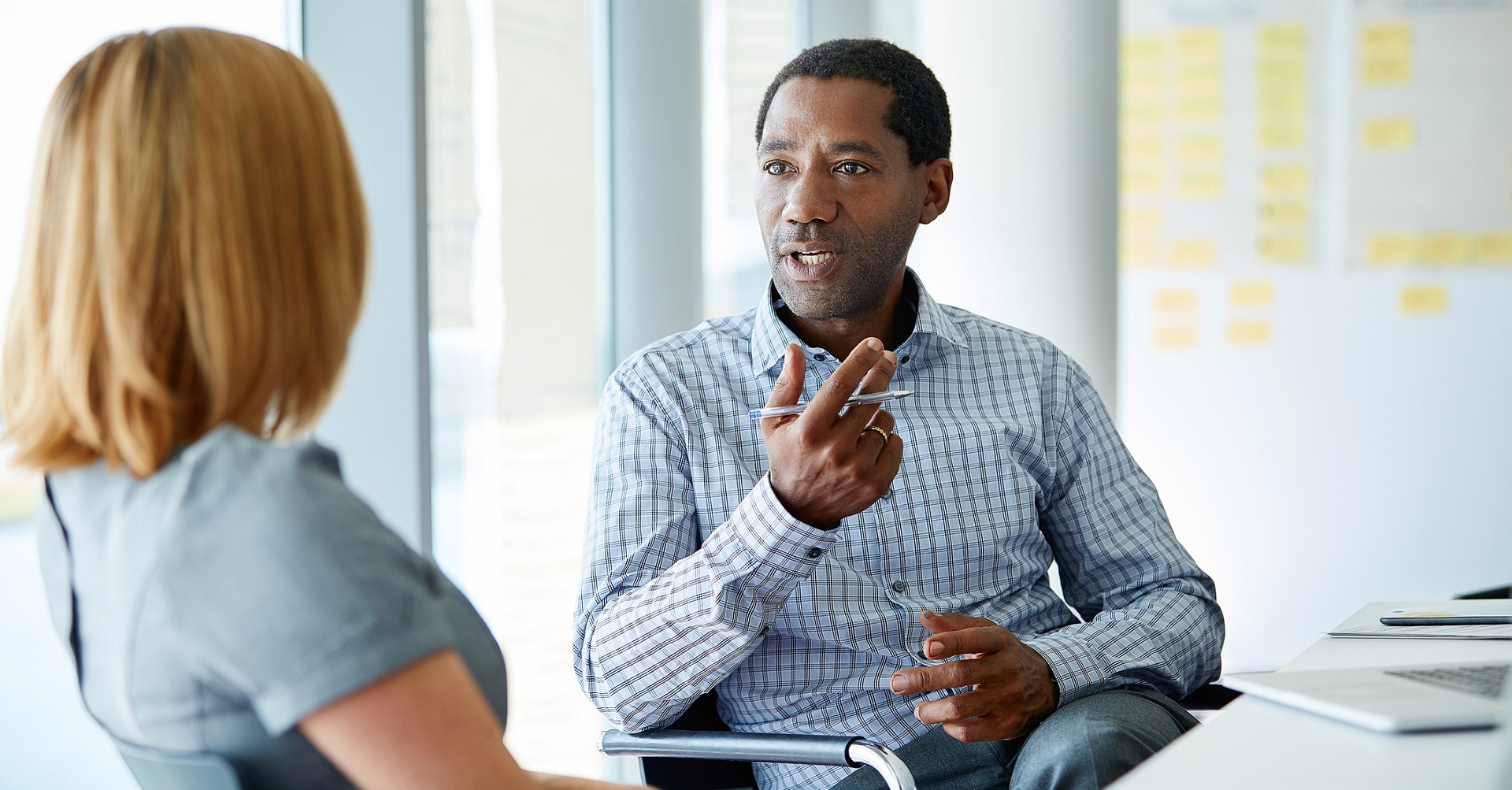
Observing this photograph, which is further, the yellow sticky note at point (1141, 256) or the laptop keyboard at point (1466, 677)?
the yellow sticky note at point (1141, 256)

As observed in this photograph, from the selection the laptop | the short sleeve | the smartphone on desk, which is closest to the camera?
the short sleeve

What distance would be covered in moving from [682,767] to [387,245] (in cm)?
84

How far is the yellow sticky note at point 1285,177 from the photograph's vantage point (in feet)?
12.5

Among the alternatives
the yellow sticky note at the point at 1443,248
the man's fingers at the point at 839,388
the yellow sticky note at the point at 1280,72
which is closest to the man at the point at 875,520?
the man's fingers at the point at 839,388

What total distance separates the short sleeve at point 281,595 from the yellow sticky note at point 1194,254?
3424mm

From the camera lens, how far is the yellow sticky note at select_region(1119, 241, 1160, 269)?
3871 millimetres

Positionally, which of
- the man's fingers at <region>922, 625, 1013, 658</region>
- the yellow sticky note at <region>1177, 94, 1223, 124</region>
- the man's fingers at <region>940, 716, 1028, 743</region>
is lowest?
the man's fingers at <region>940, 716, 1028, 743</region>

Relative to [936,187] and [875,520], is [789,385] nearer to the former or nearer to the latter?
[875,520]

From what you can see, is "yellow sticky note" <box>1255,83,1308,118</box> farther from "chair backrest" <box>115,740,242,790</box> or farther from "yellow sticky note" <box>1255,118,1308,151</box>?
"chair backrest" <box>115,740,242,790</box>

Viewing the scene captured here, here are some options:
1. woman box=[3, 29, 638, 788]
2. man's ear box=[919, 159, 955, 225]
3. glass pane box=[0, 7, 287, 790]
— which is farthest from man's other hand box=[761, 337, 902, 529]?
glass pane box=[0, 7, 287, 790]

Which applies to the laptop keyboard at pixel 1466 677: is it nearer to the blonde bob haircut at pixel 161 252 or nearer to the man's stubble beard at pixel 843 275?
the man's stubble beard at pixel 843 275

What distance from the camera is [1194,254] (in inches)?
151

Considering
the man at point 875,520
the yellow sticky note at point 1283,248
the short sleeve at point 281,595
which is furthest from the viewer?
the yellow sticky note at point 1283,248

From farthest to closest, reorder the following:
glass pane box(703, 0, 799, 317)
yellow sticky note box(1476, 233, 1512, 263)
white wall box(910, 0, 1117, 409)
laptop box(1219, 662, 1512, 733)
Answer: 1. yellow sticky note box(1476, 233, 1512, 263)
2. glass pane box(703, 0, 799, 317)
3. white wall box(910, 0, 1117, 409)
4. laptop box(1219, 662, 1512, 733)
